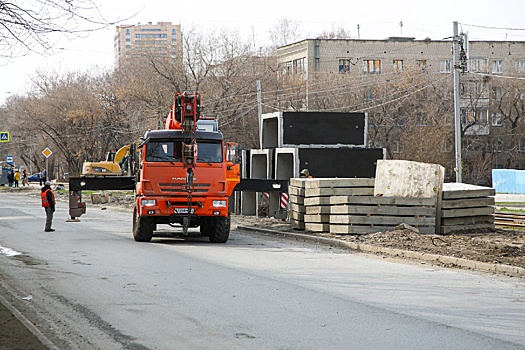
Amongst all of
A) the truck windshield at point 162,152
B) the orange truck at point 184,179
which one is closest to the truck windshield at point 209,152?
the orange truck at point 184,179

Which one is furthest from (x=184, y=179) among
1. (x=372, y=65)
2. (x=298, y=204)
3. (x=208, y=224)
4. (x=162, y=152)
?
(x=372, y=65)

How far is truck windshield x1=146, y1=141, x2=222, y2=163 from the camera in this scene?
63.7 feet

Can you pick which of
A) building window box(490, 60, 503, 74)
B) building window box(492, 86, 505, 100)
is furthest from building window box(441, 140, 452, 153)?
building window box(490, 60, 503, 74)

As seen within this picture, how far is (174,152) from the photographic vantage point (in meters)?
19.5

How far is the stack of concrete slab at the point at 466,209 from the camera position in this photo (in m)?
20.0

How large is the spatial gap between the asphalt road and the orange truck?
4.74 ft

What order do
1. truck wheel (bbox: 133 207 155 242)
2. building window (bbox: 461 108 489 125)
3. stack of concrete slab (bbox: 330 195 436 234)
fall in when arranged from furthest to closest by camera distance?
building window (bbox: 461 108 489 125) → truck wheel (bbox: 133 207 155 242) → stack of concrete slab (bbox: 330 195 436 234)

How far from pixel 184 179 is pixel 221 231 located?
5.72 feet

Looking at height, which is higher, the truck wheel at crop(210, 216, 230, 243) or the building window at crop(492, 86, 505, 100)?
the building window at crop(492, 86, 505, 100)

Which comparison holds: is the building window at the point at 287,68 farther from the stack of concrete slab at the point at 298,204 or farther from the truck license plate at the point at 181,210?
the truck license plate at the point at 181,210

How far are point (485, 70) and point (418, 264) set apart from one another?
235ft

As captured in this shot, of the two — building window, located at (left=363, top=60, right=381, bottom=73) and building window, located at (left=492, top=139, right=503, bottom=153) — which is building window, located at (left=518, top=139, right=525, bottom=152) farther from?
building window, located at (left=363, top=60, right=381, bottom=73)

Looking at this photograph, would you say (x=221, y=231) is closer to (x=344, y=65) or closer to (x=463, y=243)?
(x=463, y=243)

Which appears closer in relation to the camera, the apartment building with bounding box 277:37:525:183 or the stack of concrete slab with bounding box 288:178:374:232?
the stack of concrete slab with bounding box 288:178:374:232
